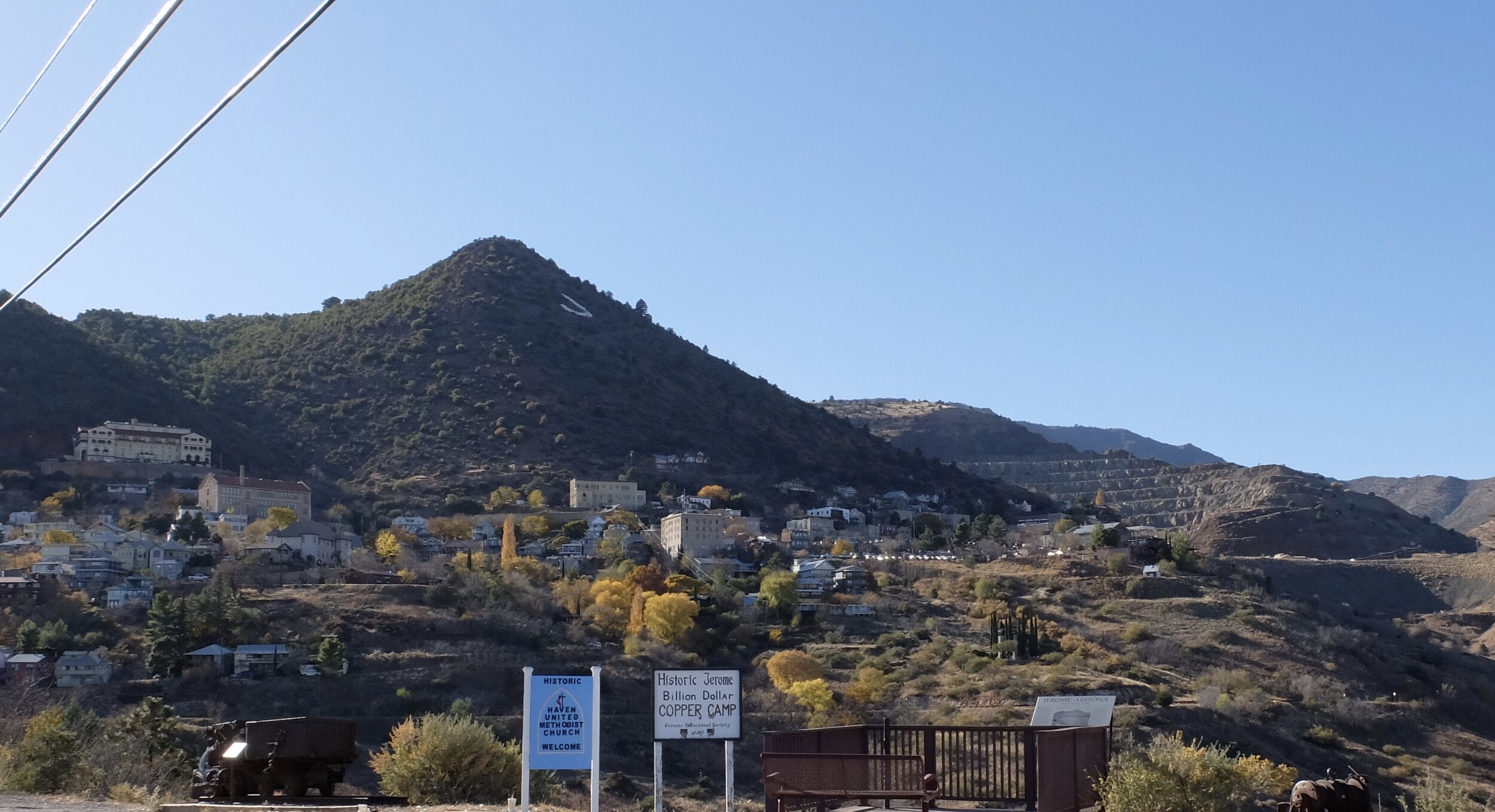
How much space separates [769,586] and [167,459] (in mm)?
51239

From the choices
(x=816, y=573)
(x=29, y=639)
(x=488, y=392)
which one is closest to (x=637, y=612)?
(x=816, y=573)

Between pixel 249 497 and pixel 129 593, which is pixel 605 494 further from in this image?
pixel 129 593

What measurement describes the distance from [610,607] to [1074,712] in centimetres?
5449

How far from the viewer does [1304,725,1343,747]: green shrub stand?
1730 inches

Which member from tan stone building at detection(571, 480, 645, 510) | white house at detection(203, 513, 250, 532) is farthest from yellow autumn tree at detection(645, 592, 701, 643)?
tan stone building at detection(571, 480, 645, 510)

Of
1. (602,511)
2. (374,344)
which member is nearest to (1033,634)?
(602,511)

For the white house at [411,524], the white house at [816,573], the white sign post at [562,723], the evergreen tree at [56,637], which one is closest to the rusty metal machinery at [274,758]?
the white sign post at [562,723]

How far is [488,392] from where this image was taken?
11788 cm

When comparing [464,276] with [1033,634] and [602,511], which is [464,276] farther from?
[1033,634]

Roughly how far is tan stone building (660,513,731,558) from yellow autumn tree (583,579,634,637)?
15.1 m

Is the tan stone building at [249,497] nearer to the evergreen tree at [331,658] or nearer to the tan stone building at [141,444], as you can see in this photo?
the tan stone building at [141,444]

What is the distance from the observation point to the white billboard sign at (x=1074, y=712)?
40.7 ft

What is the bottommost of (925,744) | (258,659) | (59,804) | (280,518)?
(258,659)

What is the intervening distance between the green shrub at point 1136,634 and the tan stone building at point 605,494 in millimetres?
45589
